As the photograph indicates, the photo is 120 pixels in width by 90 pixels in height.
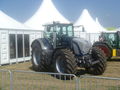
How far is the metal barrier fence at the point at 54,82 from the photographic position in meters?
5.55

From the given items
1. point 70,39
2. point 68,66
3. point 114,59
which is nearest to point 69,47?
point 70,39

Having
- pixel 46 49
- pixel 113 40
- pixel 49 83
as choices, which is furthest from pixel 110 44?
pixel 49 83

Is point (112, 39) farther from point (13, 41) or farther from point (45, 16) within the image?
point (45, 16)

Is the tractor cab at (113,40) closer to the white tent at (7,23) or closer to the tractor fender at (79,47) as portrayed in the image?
the white tent at (7,23)

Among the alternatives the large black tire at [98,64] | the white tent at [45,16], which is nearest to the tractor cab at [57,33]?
the large black tire at [98,64]

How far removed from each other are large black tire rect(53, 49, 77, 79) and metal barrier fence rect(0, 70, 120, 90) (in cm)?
254

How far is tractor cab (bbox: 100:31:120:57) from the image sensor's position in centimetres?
1730

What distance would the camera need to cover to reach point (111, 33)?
61.6ft

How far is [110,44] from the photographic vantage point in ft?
60.1

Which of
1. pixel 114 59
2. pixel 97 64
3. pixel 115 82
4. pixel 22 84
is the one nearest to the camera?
pixel 115 82

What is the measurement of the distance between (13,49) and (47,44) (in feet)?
14.0

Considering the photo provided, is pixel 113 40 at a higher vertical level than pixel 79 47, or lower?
higher

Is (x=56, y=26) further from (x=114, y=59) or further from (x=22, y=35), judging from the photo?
(x=114, y=59)

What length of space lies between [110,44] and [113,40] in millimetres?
403
